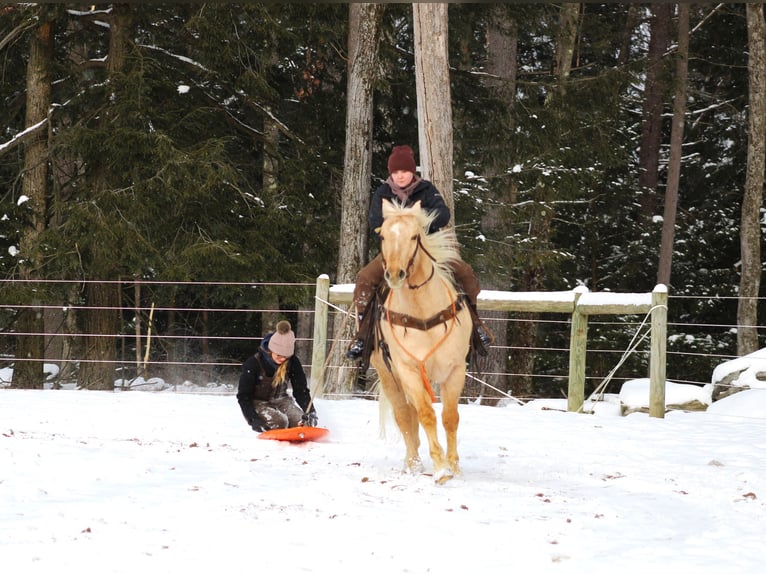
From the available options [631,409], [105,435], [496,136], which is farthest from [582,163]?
[105,435]

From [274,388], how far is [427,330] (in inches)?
105

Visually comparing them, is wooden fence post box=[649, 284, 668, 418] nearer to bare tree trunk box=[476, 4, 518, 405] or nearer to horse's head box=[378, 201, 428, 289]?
horse's head box=[378, 201, 428, 289]

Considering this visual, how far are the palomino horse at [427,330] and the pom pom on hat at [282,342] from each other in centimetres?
175

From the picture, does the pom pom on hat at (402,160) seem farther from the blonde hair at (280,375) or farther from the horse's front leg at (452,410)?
the blonde hair at (280,375)

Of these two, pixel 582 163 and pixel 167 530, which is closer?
pixel 167 530

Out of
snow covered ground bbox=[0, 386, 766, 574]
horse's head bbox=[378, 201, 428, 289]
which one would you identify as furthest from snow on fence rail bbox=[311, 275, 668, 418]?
horse's head bbox=[378, 201, 428, 289]

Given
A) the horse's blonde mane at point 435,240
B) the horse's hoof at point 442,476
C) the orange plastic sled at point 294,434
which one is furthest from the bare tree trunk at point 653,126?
the horse's hoof at point 442,476

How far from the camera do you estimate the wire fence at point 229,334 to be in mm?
15203

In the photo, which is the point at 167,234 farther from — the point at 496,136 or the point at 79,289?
the point at 496,136

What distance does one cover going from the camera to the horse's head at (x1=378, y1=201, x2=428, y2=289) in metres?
5.49

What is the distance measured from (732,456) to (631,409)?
279 cm

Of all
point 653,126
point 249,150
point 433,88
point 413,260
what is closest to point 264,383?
point 413,260

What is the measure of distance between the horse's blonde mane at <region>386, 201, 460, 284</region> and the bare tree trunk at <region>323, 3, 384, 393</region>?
7142 mm

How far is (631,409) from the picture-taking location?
33.6 feet
